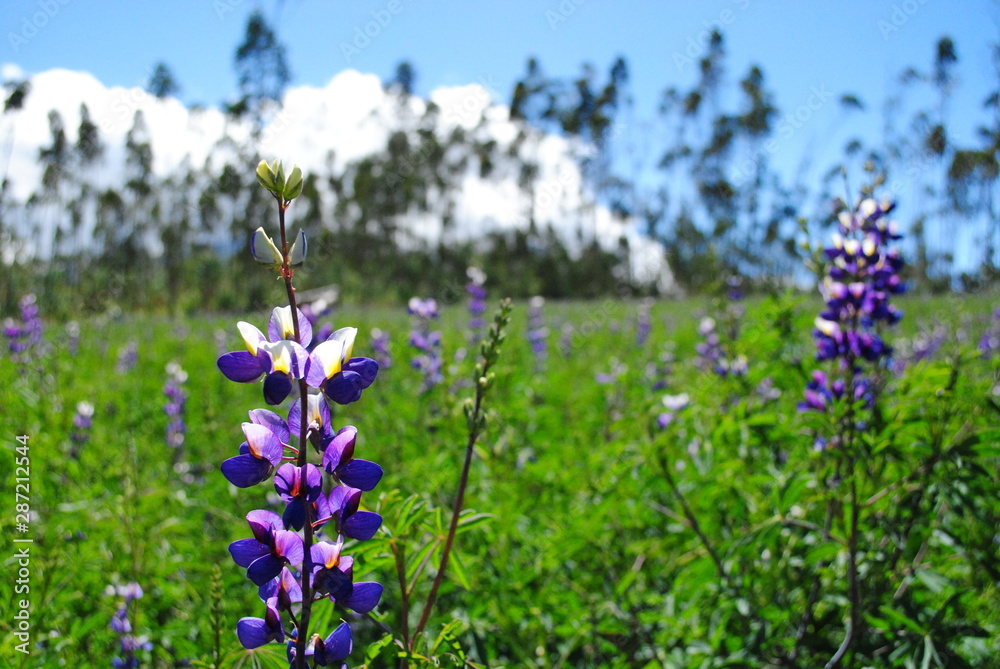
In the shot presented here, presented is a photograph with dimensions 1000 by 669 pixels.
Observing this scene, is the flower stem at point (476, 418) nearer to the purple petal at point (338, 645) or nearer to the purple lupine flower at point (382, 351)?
the purple petal at point (338, 645)

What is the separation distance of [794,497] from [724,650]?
0.58 metres

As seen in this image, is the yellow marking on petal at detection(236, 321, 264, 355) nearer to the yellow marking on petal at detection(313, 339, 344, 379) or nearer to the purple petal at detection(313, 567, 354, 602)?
the yellow marking on petal at detection(313, 339, 344, 379)

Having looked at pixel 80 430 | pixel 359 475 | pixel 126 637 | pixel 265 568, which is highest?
pixel 359 475

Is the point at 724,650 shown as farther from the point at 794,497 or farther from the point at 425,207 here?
the point at 425,207

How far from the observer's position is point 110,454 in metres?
3.62

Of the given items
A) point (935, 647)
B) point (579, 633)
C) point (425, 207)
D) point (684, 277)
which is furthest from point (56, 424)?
point (425, 207)

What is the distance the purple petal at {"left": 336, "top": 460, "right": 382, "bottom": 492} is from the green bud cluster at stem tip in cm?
35

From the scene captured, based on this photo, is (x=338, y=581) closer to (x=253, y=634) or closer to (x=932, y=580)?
(x=253, y=634)

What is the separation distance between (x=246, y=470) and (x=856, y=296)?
1935 millimetres

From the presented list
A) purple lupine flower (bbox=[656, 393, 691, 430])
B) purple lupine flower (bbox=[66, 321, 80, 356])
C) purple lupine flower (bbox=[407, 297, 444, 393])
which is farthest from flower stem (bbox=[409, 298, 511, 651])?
purple lupine flower (bbox=[66, 321, 80, 356])

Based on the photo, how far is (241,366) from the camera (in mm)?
768

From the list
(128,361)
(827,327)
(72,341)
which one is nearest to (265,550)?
(827,327)

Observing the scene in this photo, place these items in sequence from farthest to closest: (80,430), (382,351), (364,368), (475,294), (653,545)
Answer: (382,351), (475,294), (80,430), (653,545), (364,368)

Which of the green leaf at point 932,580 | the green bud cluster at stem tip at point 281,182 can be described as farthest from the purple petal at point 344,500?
the green leaf at point 932,580
